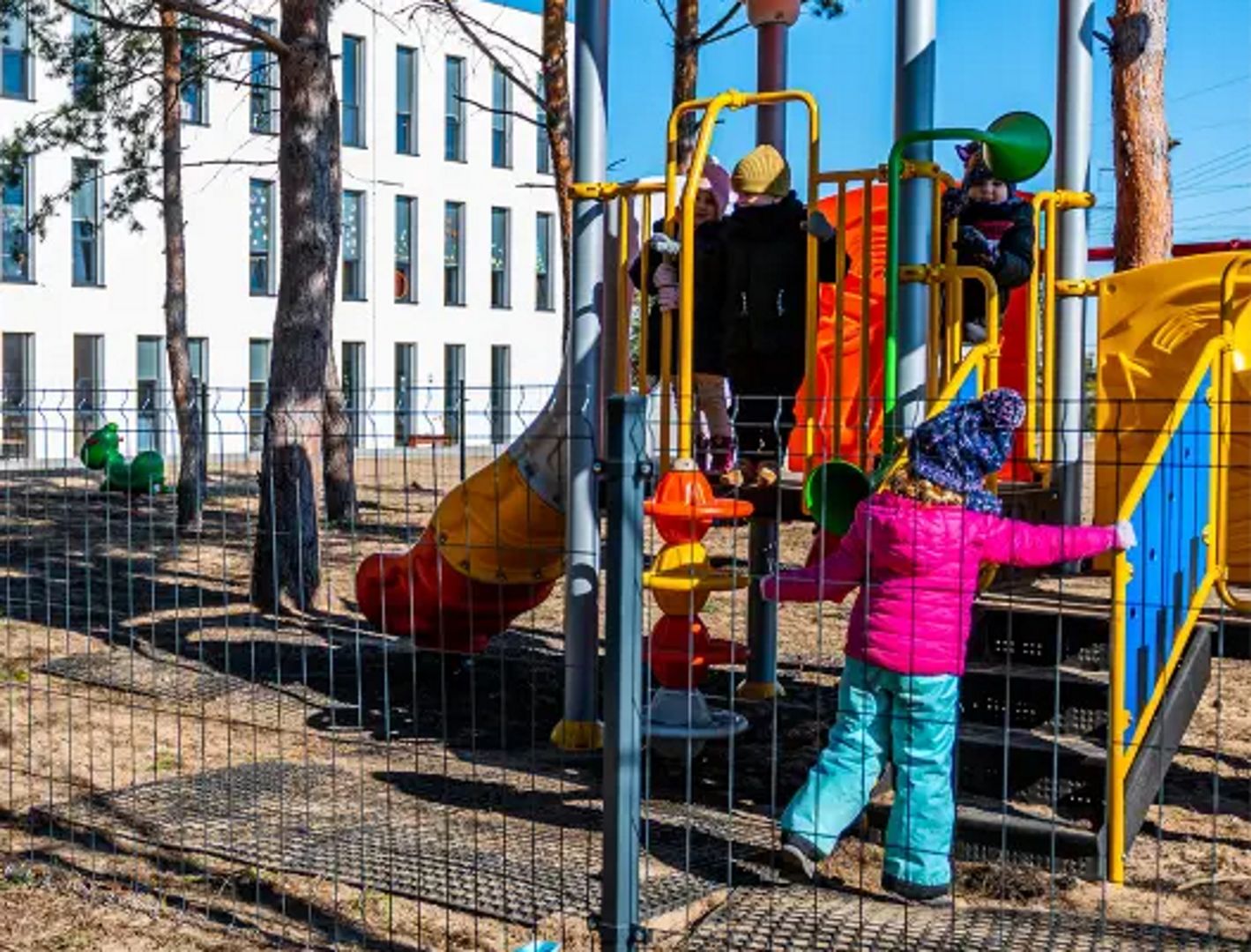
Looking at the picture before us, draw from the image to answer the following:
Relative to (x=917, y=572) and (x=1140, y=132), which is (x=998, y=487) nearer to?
(x=917, y=572)

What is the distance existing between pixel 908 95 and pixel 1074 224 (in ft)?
5.52

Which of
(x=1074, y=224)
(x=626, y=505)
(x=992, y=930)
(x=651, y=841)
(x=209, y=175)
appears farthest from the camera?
(x=209, y=175)

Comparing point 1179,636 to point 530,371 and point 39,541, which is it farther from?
point 530,371

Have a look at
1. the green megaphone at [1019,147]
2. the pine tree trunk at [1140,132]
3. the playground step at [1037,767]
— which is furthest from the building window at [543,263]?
the playground step at [1037,767]

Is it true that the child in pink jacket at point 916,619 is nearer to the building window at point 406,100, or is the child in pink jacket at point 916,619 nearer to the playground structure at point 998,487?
the playground structure at point 998,487

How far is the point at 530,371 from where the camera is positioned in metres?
43.7

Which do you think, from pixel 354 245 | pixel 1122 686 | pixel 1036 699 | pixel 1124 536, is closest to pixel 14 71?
pixel 354 245

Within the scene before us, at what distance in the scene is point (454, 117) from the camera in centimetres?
4028

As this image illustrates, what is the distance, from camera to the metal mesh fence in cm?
532

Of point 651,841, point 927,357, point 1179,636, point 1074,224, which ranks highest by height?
point 1074,224

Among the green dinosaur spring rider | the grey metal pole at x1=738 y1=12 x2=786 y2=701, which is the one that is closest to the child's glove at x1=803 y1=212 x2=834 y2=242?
the grey metal pole at x1=738 y1=12 x2=786 y2=701

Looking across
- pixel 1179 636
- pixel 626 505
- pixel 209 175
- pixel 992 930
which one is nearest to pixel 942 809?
pixel 992 930

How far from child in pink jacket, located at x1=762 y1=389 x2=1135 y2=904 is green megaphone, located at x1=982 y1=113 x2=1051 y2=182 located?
4.69 feet

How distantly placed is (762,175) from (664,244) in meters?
0.50
